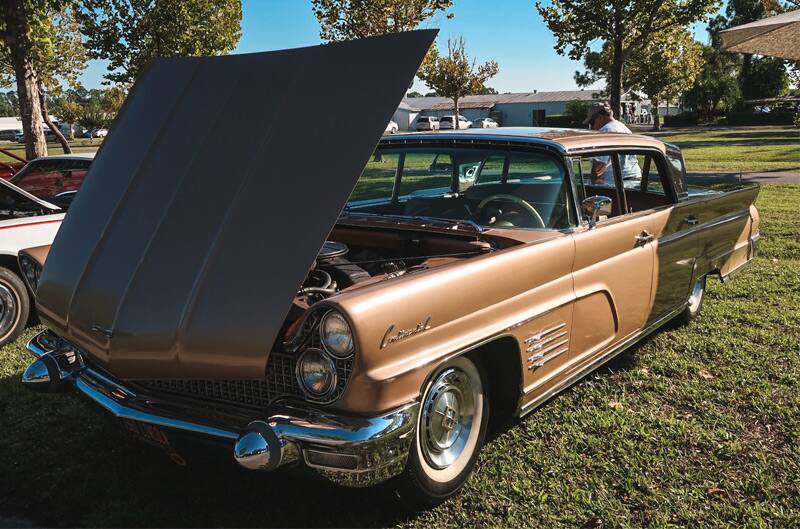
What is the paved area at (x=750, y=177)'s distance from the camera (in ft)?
42.3

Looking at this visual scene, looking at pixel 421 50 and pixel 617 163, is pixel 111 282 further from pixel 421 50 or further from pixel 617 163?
pixel 617 163

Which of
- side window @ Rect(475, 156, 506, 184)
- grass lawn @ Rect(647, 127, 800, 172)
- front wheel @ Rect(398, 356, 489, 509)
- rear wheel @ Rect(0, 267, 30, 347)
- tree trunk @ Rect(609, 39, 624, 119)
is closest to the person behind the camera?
front wheel @ Rect(398, 356, 489, 509)

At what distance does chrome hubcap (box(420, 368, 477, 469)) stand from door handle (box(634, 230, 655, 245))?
5.38 ft

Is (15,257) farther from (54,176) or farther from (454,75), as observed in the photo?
(454,75)

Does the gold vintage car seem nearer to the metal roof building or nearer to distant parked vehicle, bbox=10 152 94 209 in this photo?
distant parked vehicle, bbox=10 152 94 209

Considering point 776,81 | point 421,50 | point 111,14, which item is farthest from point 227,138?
point 776,81

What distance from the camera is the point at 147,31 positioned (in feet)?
54.5

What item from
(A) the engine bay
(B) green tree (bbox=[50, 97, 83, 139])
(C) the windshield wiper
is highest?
(B) green tree (bbox=[50, 97, 83, 139])

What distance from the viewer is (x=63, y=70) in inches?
1030

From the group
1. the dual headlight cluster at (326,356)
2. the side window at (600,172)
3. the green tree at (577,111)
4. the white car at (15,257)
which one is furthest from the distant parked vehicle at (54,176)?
the green tree at (577,111)

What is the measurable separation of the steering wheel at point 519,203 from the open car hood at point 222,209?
3.93ft

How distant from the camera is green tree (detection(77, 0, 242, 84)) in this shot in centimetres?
1638

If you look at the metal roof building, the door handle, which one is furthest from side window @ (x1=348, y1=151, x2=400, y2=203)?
the metal roof building

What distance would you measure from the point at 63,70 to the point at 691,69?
33.1 metres
